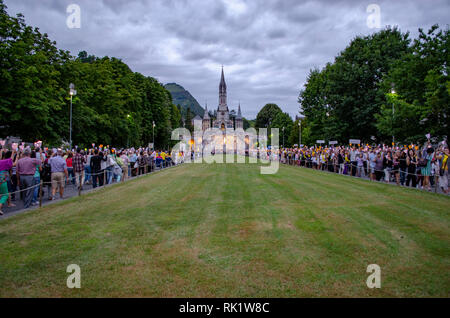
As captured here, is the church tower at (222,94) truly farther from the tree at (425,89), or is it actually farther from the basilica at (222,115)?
the tree at (425,89)

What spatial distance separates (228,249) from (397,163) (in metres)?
17.2

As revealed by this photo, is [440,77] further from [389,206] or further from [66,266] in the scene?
[66,266]

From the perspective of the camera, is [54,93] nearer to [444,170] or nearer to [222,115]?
[444,170]

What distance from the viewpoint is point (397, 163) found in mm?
20250

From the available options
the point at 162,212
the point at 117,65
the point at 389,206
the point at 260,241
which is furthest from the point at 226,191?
the point at 117,65

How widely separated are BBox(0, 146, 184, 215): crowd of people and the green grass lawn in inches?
67.8

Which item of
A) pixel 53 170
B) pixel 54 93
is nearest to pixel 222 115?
pixel 54 93

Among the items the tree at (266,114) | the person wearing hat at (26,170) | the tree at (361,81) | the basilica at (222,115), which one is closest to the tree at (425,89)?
the tree at (361,81)

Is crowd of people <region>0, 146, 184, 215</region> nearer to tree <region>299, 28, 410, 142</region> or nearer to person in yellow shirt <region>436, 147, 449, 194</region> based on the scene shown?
person in yellow shirt <region>436, 147, 449, 194</region>

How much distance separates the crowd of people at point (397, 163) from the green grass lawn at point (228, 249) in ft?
19.4

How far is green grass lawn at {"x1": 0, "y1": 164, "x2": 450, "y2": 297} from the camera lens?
5.20 meters

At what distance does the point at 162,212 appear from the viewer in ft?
35.5

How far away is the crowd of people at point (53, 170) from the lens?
12.2m

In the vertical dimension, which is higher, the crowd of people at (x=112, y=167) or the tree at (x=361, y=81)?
the tree at (x=361, y=81)
